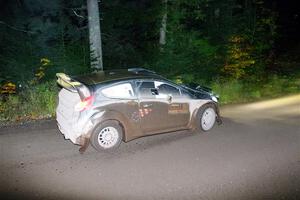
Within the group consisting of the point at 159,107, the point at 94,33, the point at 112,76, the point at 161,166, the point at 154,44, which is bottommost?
the point at 161,166

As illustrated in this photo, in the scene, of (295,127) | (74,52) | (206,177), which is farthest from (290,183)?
(74,52)

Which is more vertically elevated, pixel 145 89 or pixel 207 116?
pixel 145 89

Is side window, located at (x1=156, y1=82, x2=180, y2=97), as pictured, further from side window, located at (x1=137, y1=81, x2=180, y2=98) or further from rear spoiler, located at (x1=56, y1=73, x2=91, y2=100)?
rear spoiler, located at (x1=56, y1=73, x2=91, y2=100)

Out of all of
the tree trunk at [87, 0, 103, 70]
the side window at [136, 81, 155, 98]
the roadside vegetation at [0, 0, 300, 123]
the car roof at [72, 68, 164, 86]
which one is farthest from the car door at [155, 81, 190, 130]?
the tree trunk at [87, 0, 103, 70]

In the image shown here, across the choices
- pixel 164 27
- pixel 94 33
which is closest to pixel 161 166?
pixel 94 33

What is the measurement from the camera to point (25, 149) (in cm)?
938

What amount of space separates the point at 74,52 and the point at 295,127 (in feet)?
30.0

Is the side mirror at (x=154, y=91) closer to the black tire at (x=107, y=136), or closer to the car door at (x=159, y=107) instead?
the car door at (x=159, y=107)

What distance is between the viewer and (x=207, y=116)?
10.9 meters

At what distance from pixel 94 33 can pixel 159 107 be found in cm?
627

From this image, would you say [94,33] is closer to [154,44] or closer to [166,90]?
[154,44]

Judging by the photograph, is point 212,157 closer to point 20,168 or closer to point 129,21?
point 20,168

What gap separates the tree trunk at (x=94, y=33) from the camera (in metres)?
14.5

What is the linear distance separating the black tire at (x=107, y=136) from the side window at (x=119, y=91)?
2.15 feet
